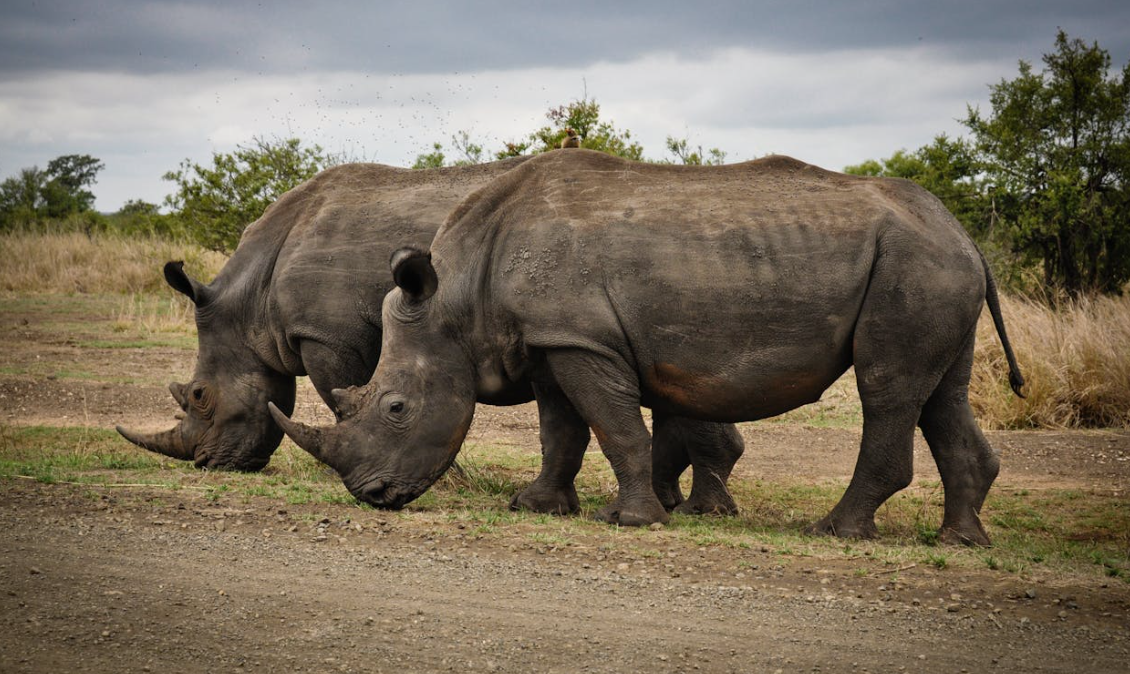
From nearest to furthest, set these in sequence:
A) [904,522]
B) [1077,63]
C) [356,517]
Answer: [356,517] → [904,522] → [1077,63]

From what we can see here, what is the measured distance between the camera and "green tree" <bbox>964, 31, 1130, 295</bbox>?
55.1 feet

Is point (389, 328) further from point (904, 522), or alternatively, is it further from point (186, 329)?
point (186, 329)

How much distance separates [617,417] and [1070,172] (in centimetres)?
1158

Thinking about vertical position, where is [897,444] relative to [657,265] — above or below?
below

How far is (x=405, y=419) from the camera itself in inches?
305

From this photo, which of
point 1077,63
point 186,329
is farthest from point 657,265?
point 186,329

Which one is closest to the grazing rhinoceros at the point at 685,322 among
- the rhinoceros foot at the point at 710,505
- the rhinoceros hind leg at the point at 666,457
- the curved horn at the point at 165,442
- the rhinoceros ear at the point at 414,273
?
the rhinoceros ear at the point at 414,273

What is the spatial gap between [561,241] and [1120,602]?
3.61 m

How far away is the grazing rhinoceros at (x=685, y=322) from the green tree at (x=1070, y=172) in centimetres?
975

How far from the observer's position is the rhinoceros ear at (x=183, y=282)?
31.0 ft

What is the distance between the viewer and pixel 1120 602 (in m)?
5.88

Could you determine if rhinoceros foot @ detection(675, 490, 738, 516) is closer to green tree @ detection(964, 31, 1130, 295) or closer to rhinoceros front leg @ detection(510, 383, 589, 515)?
rhinoceros front leg @ detection(510, 383, 589, 515)

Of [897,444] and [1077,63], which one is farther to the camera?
[1077,63]

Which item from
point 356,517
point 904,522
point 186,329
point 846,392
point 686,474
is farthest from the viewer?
point 186,329
